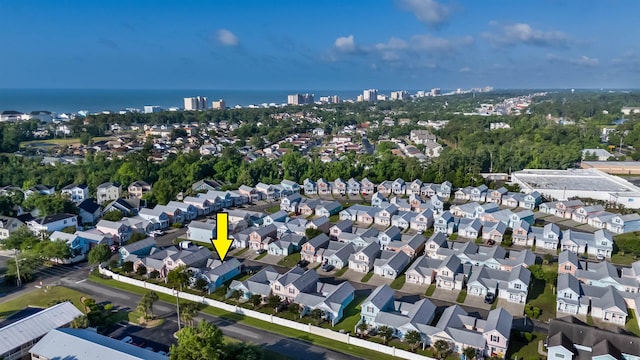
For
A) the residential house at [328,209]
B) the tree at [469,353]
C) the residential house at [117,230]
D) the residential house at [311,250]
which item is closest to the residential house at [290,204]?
the residential house at [328,209]

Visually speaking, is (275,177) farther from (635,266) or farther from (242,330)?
(635,266)

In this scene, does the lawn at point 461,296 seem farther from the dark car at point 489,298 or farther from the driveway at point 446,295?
the dark car at point 489,298

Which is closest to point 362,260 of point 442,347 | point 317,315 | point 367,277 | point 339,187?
point 367,277

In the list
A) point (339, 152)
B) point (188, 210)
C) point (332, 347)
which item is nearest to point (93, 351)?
point (332, 347)

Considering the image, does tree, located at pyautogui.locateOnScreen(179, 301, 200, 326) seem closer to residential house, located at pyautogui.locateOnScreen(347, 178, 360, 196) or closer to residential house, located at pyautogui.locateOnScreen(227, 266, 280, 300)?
residential house, located at pyautogui.locateOnScreen(227, 266, 280, 300)

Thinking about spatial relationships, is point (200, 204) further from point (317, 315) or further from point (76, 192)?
point (317, 315)

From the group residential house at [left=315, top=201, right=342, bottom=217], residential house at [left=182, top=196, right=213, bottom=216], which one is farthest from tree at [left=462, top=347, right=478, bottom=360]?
residential house at [left=182, top=196, right=213, bottom=216]
